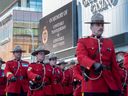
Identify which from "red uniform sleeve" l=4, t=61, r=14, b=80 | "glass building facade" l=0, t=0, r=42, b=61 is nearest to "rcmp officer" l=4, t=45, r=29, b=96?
"red uniform sleeve" l=4, t=61, r=14, b=80

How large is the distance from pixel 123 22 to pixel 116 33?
861 millimetres

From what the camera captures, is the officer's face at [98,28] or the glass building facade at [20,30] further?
the glass building facade at [20,30]

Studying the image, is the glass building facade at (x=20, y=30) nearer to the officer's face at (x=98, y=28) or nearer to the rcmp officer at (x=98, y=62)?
the rcmp officer at (x=98, y=62)

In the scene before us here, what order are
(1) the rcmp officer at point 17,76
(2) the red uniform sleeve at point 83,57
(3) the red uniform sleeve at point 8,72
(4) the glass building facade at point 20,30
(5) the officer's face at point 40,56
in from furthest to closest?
1. (4) the glass building facade at point 20,30
2. (1) the rcmp officer at point 17,76
3. (3) the red uniform sleeve at point 8,72
4. (5) the officer's face at point 40,56
5. (2) the red uniform sleeve at point 83,57

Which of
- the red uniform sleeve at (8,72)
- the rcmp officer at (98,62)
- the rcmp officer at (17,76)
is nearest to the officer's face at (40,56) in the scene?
the red uniform sleeve at (8,72)

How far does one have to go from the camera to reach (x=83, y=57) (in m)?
7.12

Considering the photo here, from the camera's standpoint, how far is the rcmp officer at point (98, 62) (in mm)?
7184

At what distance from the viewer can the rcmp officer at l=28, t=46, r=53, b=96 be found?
11555 mm

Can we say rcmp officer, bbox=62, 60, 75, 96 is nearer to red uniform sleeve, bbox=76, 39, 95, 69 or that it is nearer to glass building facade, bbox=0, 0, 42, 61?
red uniform sleeve, bbox=76, 39, 95, 69

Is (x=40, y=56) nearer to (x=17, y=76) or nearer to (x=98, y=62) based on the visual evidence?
(x=17, y=76)

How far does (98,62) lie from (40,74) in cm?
464

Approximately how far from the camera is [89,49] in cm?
734

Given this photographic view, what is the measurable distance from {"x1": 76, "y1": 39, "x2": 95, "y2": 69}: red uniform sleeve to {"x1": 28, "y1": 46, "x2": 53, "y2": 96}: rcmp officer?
4.19m

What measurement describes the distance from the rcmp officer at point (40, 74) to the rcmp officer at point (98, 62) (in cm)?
416
